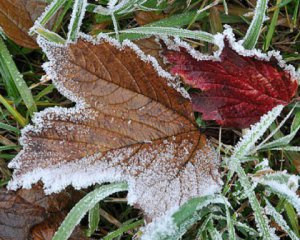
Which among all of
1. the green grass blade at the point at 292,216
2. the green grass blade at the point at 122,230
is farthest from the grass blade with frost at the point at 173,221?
the green grass blade at the point at 292,216

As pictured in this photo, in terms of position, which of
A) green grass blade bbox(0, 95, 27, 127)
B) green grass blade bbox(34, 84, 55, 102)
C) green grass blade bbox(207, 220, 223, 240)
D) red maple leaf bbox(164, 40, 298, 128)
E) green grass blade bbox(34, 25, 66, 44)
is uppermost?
green grass blade bbox(34, 25, 66, 44)

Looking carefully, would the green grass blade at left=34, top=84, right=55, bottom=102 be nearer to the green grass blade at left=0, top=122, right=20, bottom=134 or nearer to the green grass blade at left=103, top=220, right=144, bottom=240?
the green grass blade at left=0, top=122, right=20, bottom=134

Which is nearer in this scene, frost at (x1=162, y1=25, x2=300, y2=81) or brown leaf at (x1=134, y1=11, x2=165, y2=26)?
frost at (x1=162, y1=25, x2=300, y2=81)

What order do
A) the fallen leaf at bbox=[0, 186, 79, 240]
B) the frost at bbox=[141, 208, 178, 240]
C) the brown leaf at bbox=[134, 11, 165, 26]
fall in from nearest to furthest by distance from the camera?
the frost at bbox=[141, 208, 178, 240], the fallen leaf at bbox=[0, 186, 79, 240], the brown leaf at bbox=[134, 11, 165, 26]

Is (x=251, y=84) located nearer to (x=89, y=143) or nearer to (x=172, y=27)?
(x=172, y=27)

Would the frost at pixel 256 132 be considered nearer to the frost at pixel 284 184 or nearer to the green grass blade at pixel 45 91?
the frost at pixel 284 184

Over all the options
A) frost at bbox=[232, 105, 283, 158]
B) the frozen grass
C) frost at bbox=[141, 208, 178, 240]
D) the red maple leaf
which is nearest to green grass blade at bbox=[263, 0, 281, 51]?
the frozen grass
